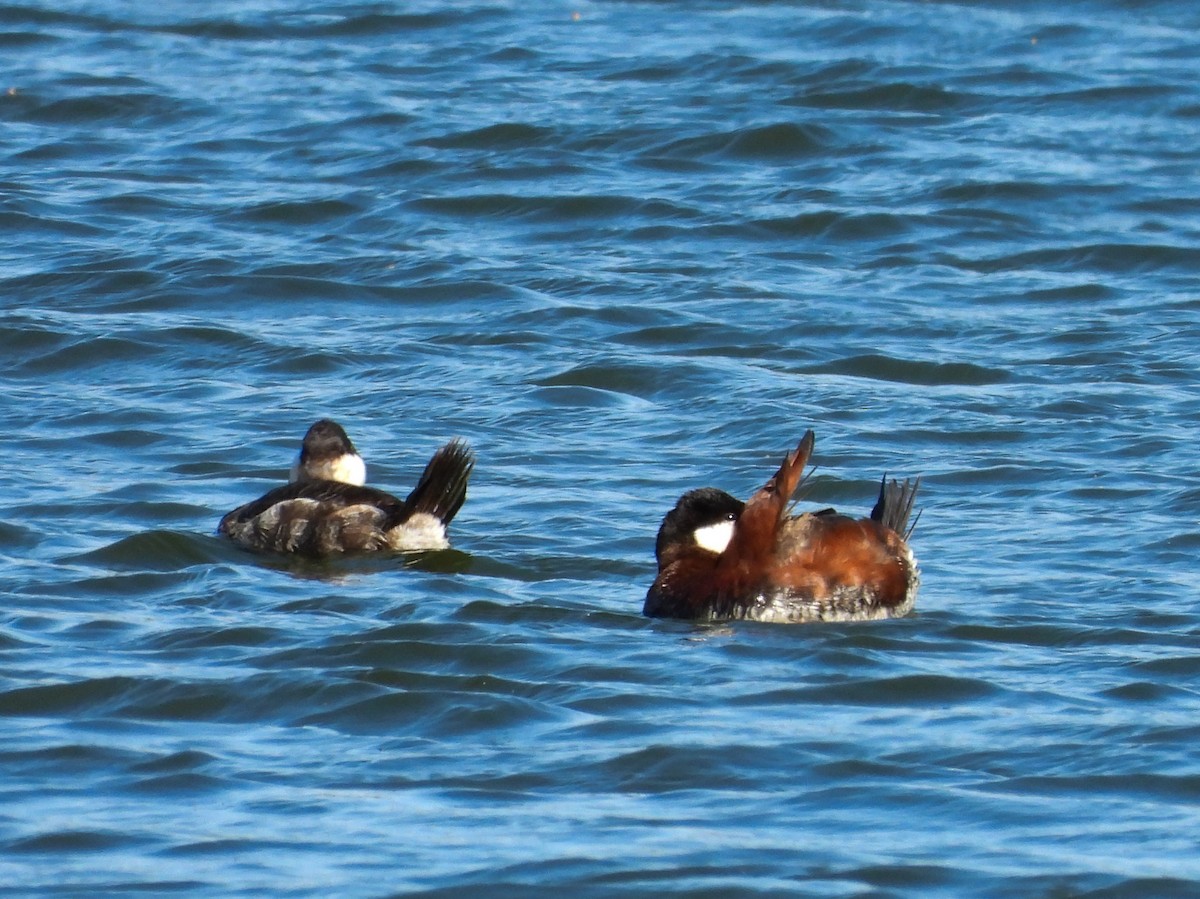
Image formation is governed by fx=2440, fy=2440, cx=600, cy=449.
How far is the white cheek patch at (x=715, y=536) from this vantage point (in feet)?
29.7

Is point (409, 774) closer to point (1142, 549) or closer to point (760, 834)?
point (760, 834)

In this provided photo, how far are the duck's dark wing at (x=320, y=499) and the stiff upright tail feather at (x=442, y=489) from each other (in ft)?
0.35

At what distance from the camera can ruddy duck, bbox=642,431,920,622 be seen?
8.85 meters

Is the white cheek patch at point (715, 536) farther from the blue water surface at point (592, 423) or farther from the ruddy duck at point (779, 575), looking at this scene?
the blue water surface at point (592, 423)

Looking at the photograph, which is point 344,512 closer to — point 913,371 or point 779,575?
point 779,575

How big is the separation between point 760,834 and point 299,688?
190 centimetres

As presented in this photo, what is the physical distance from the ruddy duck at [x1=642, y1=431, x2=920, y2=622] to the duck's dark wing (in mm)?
1615

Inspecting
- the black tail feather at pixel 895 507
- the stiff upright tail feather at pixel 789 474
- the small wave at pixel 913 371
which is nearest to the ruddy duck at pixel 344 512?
the stiff upright tail feather at pixel 789 474

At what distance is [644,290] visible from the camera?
1447 centimetres

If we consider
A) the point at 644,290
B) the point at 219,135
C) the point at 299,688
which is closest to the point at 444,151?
the point at 219,135

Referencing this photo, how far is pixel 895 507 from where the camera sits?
31.2 ft

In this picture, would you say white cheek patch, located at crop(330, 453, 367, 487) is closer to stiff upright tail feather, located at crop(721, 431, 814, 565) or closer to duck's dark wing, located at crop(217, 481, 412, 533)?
duck's dark wing, located at crop(217, 481, 412, 533)

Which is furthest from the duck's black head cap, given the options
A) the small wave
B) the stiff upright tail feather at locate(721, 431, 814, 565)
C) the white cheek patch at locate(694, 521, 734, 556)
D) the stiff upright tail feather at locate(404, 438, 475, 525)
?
the small wave

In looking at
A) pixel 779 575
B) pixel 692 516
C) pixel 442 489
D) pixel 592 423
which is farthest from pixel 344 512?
pixel 779 575
